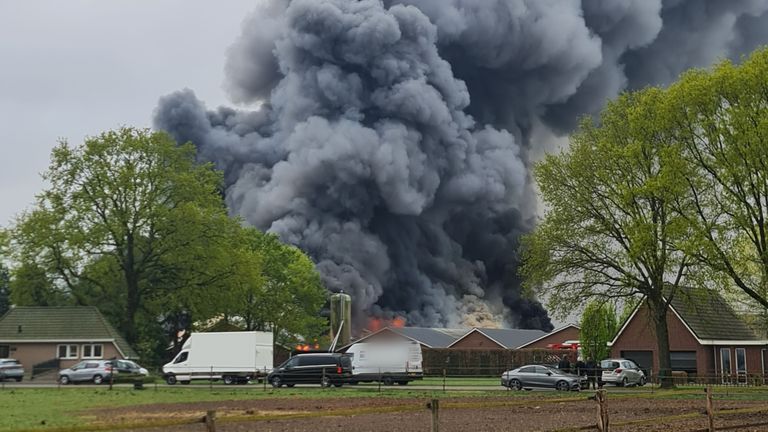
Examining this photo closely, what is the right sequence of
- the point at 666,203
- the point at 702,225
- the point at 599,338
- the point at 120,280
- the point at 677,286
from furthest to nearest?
the point at 599,338 < the point at 120,280 < the point at 677,286 < the point at 666,203 < the point at 702,225

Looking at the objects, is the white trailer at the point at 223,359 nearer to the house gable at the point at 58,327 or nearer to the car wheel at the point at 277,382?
the car wheel at the point at 277,382

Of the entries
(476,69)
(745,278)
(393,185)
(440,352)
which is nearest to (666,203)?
(745,278)

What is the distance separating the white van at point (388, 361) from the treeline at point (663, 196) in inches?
364

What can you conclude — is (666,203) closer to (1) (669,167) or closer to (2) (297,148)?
(1) (669,167)

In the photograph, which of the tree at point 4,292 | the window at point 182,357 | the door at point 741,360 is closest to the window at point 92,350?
the window at point 182,357

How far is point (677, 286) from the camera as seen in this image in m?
44.6

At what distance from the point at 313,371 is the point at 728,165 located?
2287cm

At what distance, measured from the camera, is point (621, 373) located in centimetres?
5062

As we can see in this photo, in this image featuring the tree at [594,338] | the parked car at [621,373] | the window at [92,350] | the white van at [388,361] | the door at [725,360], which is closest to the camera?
the white van at [388,361]

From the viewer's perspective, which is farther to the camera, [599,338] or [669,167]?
[599,338]

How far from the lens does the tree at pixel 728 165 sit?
37656 mm

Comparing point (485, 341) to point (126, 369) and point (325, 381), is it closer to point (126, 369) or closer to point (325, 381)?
point (325, 381)

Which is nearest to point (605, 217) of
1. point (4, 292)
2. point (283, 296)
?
point (283, 296)

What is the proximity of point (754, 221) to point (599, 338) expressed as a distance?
117 ft
